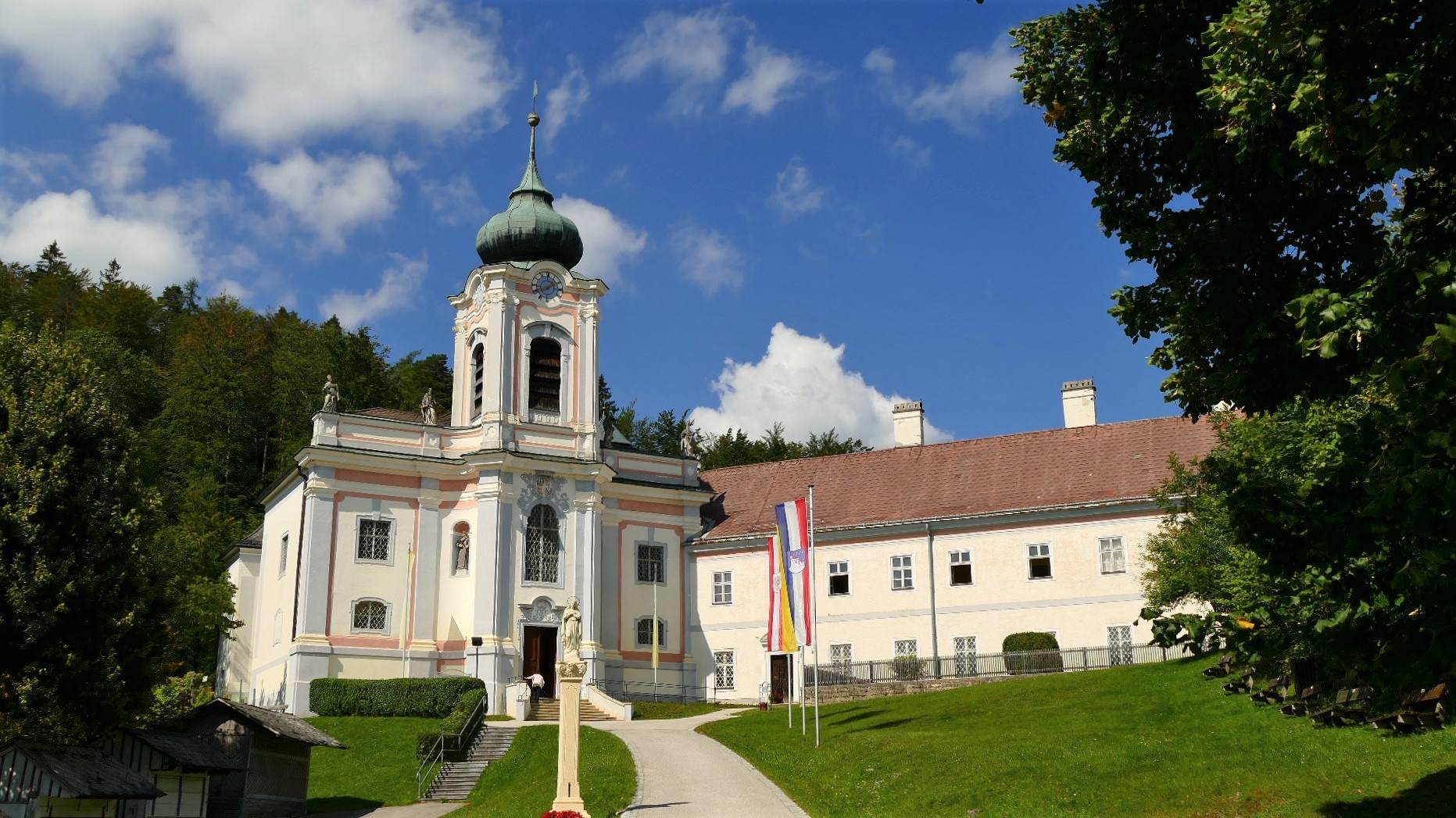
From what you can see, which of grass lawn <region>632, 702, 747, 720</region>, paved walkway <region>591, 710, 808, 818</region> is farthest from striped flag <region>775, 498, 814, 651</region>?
grass lawn <region>632, 702, 747, 720</region>

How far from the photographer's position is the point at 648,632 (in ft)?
147

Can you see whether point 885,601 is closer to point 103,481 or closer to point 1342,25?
point 103,481

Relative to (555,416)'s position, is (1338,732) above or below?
below

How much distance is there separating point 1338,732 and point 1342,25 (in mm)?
12506

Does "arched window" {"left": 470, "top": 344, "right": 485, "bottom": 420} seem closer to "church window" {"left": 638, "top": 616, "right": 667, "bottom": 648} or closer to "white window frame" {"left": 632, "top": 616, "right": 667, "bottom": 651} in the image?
"white window frame" {"left": 632, "top": 616, "right": 667, "bottom": 651}

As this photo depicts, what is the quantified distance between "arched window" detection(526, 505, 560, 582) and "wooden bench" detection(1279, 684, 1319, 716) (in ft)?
83.9

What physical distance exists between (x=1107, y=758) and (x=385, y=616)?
2644 centimetres

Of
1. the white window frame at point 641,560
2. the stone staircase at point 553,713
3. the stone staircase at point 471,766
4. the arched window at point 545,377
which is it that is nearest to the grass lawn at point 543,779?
the stone staircase at point 471,766

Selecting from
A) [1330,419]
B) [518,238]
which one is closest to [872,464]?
[518,238]

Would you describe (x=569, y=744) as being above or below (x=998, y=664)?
below

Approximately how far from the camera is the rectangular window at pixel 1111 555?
39031 millimetres

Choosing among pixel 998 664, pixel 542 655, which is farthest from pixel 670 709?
pixel 998 664

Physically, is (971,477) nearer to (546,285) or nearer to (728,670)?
(728,670)

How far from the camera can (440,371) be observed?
74.1 m
